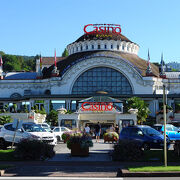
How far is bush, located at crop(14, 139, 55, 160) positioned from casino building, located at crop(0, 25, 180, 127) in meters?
35.4

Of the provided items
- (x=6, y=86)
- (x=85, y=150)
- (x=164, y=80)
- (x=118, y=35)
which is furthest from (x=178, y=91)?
(x=85, y=150)

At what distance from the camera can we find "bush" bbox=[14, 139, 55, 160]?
1867cm

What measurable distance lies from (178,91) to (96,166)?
190 feet

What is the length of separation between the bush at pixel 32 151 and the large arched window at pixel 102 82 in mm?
48619

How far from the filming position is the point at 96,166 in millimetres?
16234

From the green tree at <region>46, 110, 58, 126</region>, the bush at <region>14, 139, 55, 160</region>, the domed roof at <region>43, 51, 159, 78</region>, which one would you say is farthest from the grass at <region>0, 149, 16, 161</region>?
the domed roof at <region>43, 51, 159, 78</region>

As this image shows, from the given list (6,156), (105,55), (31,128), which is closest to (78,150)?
→ (6,156)

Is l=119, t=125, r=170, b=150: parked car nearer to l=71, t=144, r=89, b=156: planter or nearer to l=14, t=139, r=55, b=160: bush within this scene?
l=71, t=144, r=89, b=156: planter

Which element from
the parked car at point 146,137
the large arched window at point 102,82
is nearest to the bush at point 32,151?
the parked car at point 146,137

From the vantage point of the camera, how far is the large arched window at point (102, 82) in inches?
2655

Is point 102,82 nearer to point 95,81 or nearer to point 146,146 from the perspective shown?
point 95,81

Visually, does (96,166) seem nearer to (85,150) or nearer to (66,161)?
(66,161)

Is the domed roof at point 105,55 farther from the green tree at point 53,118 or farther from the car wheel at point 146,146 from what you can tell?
the car wheel at point 146,146

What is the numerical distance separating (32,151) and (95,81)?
49.8m
